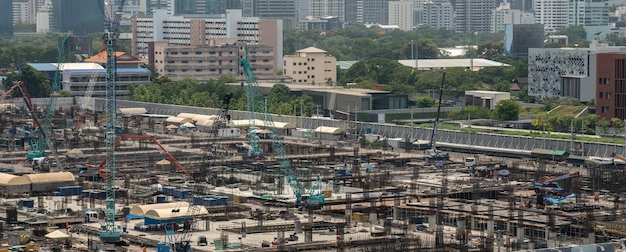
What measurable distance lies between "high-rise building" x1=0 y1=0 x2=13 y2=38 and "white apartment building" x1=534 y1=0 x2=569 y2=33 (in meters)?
39.7

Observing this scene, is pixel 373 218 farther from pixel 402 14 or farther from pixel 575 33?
pixel 402 14

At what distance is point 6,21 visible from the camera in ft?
341

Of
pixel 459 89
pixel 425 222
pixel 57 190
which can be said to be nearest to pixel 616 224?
pixel 425 222

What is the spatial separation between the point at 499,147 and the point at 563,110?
7574mm

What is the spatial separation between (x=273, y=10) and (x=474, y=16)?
65.6 feet

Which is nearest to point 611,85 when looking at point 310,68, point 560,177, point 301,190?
point 560,177

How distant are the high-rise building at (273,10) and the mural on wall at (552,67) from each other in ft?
191

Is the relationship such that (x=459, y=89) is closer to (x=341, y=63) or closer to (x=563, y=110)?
(x=563, y=110)

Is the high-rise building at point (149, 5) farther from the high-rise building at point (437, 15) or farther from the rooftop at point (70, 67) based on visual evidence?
the rooftop at point (70, 67)

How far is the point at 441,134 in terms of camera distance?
1464 inches

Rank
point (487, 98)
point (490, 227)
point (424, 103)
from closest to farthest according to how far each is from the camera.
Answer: point (490, 227) < point (424, 103) < point (487, 98)

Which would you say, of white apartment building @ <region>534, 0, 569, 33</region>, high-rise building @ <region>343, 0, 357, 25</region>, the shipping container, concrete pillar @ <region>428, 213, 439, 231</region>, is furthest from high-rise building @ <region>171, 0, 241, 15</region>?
concrete pillar @ <region>428, 213, 439, 231</region>

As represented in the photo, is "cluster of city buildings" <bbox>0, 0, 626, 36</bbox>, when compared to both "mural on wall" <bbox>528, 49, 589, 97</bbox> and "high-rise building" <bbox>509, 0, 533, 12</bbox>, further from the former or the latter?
"mural on wall" <bbox>528, 49, 589, 97</bbox>

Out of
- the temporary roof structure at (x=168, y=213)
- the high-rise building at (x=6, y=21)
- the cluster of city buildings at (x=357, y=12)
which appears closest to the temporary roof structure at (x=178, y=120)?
the temporary roof structure at (x=168, y=213)
